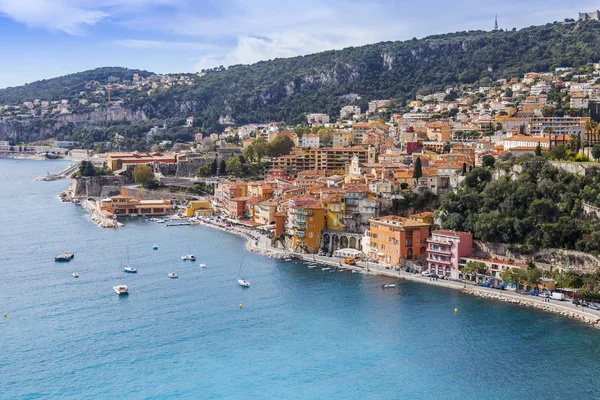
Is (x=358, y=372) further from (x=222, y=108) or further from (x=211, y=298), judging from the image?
(x=222, y=108)

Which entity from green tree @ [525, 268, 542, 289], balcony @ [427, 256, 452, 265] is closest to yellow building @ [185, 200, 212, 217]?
balcony @ [427, 256, 452, 265]

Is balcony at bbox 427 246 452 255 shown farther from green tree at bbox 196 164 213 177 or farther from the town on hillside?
green tree at bbox 196 164 213 177

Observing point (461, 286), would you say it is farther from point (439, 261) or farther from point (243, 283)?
point (243, 283)

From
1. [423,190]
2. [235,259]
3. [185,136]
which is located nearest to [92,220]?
[235,259]

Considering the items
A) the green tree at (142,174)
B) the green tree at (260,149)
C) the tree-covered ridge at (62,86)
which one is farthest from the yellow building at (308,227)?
the tree-covered ridge at (62,86)

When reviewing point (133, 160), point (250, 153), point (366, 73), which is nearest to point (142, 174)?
point (133, 160)

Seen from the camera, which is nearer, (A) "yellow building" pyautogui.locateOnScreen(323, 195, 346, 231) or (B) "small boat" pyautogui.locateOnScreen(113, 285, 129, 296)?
(B) "small boat" pyautogui.locateOnScreen(113, 285, 129, 296)
